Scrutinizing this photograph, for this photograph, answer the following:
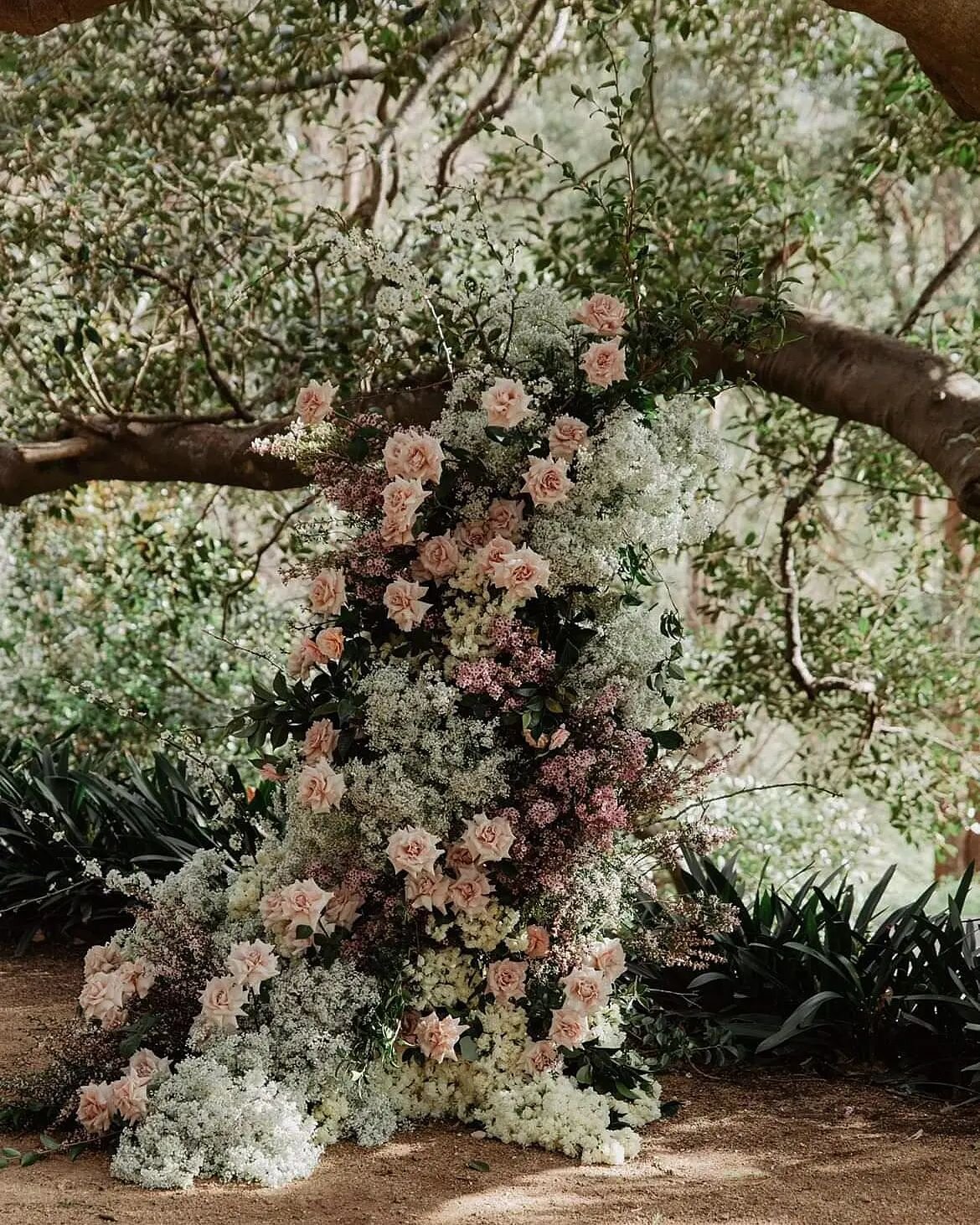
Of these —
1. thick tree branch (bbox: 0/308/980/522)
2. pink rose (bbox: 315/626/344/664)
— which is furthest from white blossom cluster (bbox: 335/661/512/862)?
thick tree branch (bbox: 0/308/980/522)

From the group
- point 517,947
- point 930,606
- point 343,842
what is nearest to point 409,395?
point 343,842

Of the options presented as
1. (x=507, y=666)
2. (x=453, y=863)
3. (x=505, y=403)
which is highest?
(x=505, y=403)

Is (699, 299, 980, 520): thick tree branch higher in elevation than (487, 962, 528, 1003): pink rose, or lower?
higher

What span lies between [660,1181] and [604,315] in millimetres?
2310

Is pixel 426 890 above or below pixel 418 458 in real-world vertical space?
below

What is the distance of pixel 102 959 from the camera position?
12.4 ft

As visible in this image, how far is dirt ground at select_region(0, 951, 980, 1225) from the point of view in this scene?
3037mm

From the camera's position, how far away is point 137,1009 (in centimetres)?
377

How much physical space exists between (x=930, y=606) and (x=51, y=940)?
9842mm

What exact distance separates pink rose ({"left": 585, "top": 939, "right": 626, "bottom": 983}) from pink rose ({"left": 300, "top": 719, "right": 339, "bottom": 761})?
0.93 m

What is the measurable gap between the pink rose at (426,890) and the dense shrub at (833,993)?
98cm

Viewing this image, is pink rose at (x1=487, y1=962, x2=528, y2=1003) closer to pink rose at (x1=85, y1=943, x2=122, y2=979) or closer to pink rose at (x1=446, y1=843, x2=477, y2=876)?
pink rose at (x1=446, y1=843, x2=477, y2=876)

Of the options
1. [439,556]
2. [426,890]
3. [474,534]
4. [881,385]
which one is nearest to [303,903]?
[426,890]

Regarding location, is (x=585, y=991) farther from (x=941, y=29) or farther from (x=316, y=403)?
(x=941, y=29)
